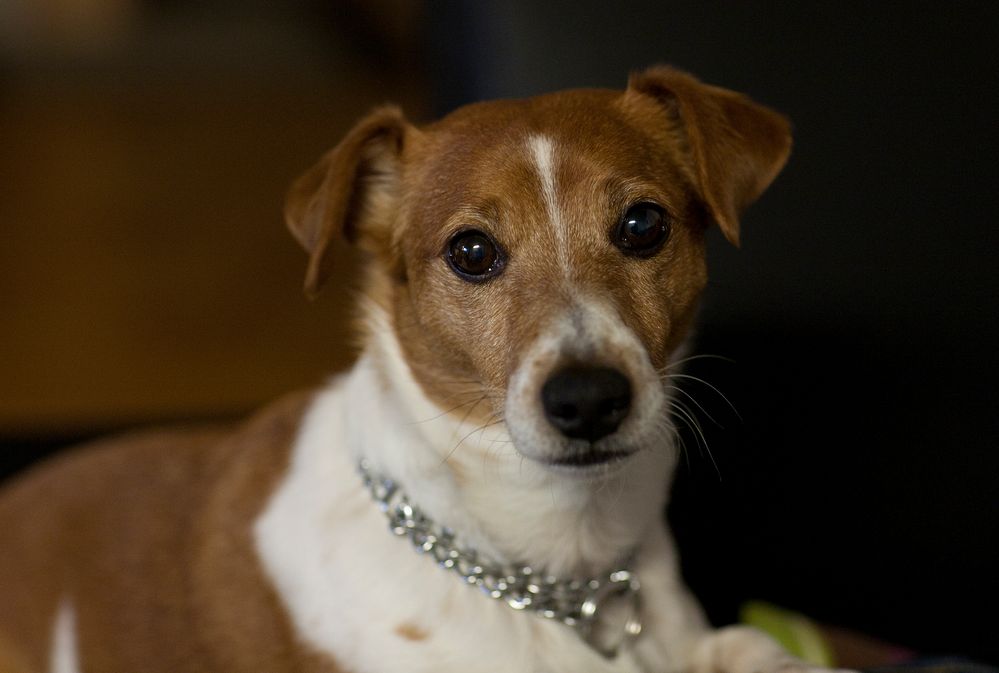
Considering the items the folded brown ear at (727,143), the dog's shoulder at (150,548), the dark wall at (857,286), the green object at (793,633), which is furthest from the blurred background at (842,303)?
the dog's shoulder at (150,548)

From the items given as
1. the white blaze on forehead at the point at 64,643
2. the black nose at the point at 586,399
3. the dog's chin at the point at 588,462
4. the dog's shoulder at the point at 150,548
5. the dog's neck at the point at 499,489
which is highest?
the black nose at the point at 586,399

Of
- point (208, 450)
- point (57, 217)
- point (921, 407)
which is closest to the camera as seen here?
point (208, 450)

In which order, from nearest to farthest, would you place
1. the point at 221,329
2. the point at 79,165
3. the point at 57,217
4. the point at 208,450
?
the point at 208,450, the point at 221,329, the point at 57,217, the point at 79,165

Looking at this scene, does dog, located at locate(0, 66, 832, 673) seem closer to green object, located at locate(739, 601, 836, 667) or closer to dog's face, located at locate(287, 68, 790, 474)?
dog's face, located at locate(287, 68, 790, 474)

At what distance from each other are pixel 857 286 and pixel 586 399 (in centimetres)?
112

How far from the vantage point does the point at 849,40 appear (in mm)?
2496

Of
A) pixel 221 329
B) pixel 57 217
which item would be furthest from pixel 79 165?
pixel 221 329

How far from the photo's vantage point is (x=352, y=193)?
2.12m

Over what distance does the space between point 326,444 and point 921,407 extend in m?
1.36

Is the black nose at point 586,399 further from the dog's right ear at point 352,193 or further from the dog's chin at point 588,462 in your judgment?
the dog's right ear at point 352,193

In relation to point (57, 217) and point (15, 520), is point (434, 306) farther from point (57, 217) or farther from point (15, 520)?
point (57, 217)

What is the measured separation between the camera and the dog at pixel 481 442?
6.07ft

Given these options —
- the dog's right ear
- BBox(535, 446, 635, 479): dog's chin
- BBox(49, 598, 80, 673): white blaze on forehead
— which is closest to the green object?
BBox(535, 446, 635, 479): dog's chin

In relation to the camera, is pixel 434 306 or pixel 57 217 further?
pixel 57 217
